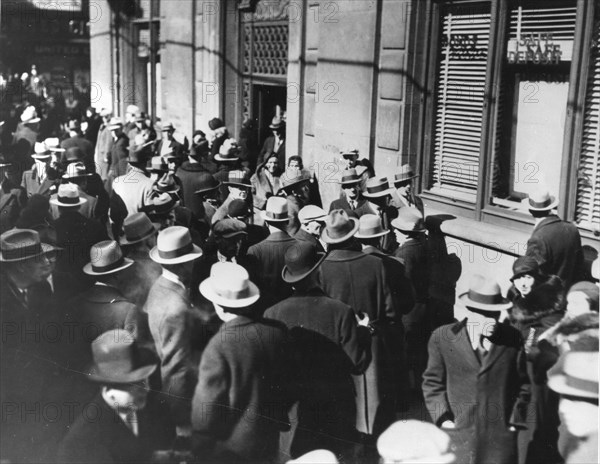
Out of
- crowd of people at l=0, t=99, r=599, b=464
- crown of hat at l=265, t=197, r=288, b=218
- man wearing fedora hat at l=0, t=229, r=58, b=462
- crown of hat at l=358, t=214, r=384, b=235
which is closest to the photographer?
crowd of people at l=0, t=99, r=599, b=464

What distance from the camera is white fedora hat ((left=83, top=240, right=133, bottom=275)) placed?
5082 mm

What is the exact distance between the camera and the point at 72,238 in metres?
6.34

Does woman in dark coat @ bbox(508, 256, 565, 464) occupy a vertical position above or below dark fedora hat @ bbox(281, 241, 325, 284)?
below

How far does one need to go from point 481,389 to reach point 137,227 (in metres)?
3.22

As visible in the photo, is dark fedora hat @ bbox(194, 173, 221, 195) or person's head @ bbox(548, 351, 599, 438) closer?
person's head @ bbox(548, 351, 599, 438)

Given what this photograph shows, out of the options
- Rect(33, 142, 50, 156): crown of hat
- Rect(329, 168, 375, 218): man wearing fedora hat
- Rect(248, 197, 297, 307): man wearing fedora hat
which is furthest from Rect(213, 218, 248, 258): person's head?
Rect(33, 142, 50, 156): crown of hat

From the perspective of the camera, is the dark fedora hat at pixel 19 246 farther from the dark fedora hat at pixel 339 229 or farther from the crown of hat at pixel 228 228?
the dark fedora hat at pixel 339 229

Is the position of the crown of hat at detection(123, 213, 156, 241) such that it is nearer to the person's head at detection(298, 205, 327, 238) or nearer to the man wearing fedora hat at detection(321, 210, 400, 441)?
the person's head at detection(298, 205, 327, 238)

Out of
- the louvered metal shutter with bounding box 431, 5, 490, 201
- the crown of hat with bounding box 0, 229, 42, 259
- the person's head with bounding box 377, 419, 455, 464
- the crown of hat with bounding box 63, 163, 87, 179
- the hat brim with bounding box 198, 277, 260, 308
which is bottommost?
the person's head with bounding box 377, 419, 455, 464

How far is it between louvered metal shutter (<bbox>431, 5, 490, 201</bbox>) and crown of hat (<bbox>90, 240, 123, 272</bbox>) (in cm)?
451

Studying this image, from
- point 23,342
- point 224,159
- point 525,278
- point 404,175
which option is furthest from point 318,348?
point 224,159

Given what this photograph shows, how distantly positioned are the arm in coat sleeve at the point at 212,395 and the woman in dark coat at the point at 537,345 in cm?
200

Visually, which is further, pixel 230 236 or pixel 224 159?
pixel 224 159

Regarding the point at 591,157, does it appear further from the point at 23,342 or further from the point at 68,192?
the point at 23,342
